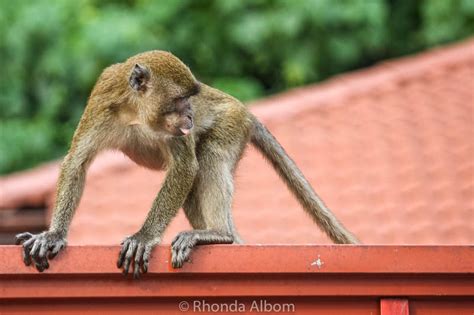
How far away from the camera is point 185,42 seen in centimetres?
1670

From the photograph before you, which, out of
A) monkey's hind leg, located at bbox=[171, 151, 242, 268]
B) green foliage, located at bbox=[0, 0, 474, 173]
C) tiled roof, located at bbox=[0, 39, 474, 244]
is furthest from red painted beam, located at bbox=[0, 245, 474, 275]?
green foliage, located at bbox=[0, 0, 474, 173]

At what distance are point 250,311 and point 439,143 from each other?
786 cm

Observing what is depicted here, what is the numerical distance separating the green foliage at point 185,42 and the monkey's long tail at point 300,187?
7.97 meters

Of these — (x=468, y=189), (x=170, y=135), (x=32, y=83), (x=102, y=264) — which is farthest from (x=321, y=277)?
(x=32, y=83)

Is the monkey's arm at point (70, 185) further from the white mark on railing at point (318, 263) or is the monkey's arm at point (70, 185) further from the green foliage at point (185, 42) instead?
the green foliage at point (185, 42)

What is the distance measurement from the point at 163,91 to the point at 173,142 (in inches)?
11.6

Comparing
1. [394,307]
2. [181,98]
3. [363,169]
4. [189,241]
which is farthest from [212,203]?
[363,169]

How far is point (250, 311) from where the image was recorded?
481cm

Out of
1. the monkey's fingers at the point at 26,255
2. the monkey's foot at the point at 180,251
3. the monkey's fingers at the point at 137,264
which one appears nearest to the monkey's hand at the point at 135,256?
the monkey's fingers at the point at 137,264

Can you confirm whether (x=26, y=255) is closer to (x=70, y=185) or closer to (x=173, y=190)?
(x=70, y=185)

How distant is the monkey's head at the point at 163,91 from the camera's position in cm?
631

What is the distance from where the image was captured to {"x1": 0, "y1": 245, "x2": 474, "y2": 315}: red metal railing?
4.67 meters

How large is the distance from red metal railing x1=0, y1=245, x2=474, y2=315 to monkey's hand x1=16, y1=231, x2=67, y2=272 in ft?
0.14

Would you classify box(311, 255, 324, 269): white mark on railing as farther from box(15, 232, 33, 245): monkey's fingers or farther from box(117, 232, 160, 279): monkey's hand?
box(15, 232, 33, 245): monkey's fingers
